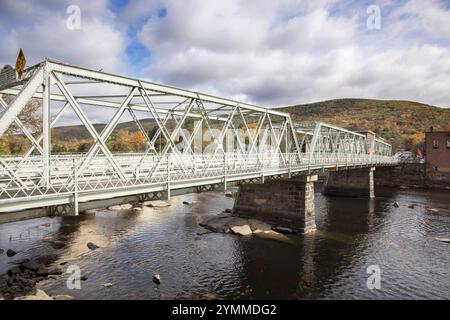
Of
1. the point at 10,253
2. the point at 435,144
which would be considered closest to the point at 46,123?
the point at 10,253

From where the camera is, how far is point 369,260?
75.4 feet

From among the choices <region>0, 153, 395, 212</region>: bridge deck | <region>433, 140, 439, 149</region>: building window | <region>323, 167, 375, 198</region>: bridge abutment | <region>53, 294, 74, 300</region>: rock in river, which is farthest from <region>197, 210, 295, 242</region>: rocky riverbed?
<region>433, 140, 439, 149</region>: building window

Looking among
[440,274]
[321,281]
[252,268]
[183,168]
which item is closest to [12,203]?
[183,168]

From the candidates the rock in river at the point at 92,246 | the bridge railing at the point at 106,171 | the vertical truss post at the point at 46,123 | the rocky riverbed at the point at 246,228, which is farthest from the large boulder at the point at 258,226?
the vertical truss post at the point at 46,123

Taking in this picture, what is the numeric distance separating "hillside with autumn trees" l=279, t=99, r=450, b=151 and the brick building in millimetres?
33515

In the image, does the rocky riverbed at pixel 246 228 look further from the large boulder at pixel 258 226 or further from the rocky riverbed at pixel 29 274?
the rocky riverbed at pixel 29 274

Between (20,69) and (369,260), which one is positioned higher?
(20,69)

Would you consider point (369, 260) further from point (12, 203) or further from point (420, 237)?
point (12, 203)

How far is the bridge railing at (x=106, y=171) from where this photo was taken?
476 inches

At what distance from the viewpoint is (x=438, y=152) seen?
2611 inches

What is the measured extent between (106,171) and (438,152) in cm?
7086

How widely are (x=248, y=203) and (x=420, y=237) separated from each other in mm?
16184

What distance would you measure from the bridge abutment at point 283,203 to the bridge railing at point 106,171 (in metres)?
2.14

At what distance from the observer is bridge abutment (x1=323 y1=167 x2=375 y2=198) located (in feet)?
175
